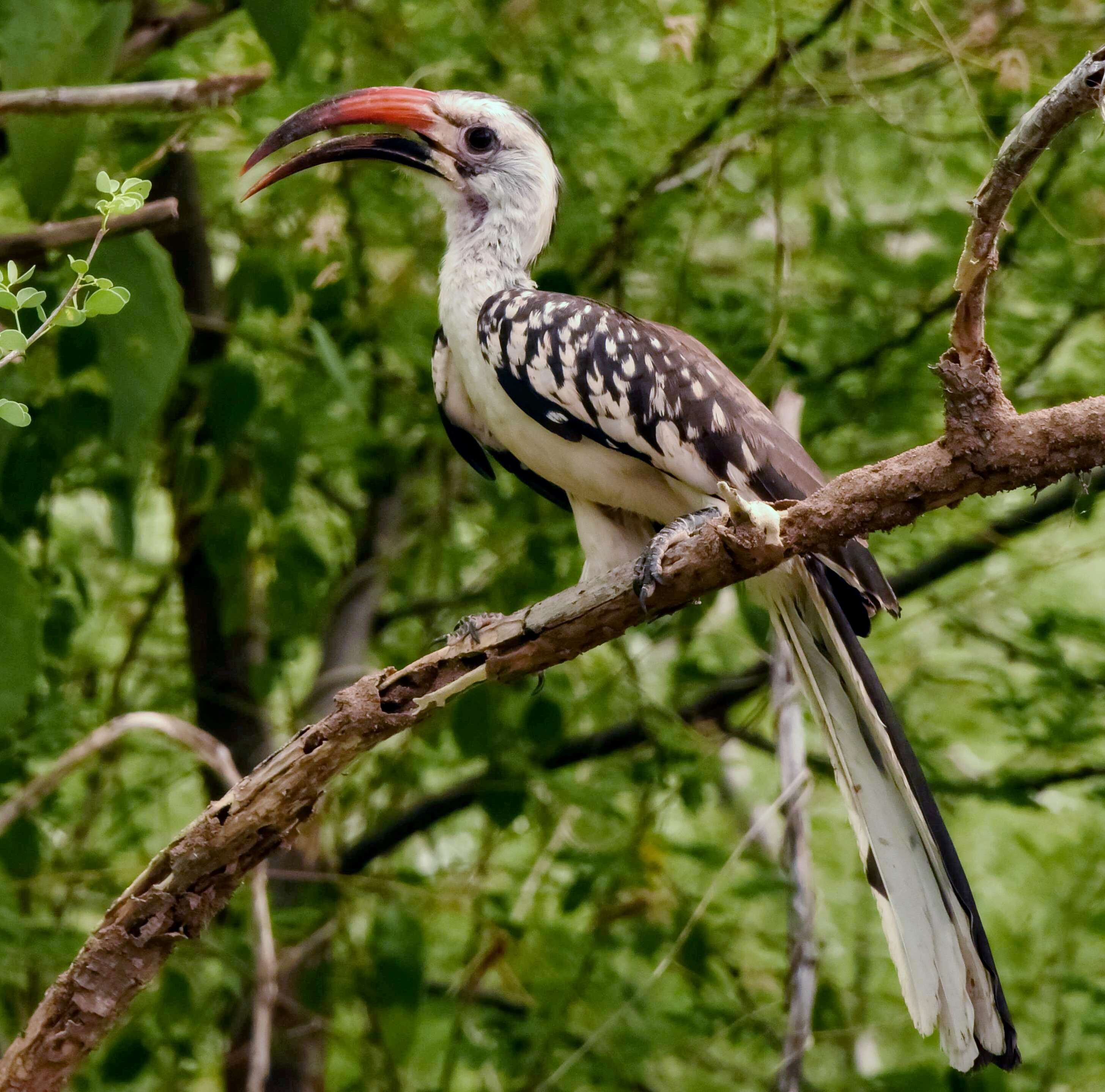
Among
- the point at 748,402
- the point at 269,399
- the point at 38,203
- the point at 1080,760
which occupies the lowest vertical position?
the point at 1080,760

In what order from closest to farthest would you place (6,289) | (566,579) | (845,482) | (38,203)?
1. (6,289)
2. (845,482)
3. (38,203)
4. (566,579)

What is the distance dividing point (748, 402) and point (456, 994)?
174 centimetres

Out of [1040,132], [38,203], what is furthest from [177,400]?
[1040,132]

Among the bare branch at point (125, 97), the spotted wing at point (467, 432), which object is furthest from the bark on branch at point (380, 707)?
the bare branch at point (125, 97)

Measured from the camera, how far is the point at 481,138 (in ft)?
9.81

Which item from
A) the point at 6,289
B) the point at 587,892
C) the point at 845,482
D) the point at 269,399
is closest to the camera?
the point at 6,289

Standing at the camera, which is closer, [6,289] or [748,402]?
[6,289]

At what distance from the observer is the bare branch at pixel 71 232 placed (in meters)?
2.18

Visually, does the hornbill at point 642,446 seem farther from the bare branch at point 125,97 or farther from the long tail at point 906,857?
the bare branch at point 125,97

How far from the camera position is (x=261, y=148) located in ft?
8.21

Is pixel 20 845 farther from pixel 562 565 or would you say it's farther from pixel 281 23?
pixel 281 23

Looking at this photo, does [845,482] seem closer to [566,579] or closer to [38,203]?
[38,203]

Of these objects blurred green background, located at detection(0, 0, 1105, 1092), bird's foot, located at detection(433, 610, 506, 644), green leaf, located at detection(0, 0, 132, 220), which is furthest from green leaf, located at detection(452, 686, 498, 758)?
green leaf, located at detection(0, 0, 132, 220)

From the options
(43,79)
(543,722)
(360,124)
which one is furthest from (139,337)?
(543,722)
